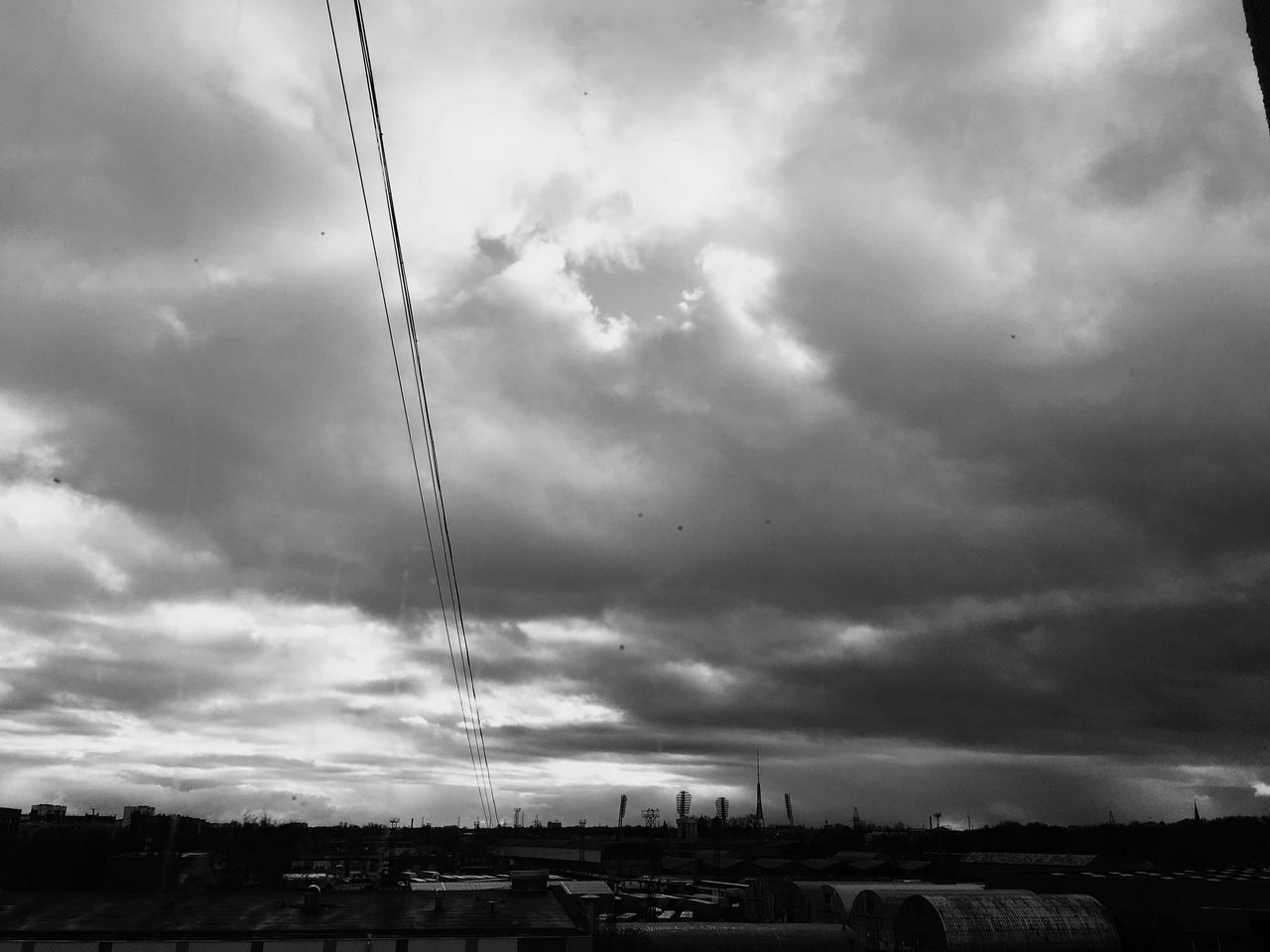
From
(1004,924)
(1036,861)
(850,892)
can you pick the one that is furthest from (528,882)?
(1036,861)

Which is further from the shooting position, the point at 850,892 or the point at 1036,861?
the point at 1036,861

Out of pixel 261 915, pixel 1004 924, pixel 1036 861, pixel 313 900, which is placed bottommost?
pixel 1004 924

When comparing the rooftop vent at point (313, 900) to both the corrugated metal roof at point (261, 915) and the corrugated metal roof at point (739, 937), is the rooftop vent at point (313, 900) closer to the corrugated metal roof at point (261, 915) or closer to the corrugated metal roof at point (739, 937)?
the corrugated metal roof at point (261, 915)

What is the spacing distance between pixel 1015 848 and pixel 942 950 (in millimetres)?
109729

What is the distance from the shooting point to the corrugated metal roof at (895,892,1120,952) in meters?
48.9

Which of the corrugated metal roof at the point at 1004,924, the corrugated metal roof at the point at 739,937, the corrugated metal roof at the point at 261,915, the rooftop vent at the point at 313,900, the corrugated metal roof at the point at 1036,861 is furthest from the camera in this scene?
the corrugated metal roof at the point at 1036,861

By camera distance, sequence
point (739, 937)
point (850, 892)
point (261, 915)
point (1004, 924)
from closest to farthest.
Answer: point (261, 915) → point (739, 937) → point (1004, 924) → point (850, 892)

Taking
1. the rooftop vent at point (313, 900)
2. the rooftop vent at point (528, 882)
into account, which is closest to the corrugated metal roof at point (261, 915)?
the rooftop vent at point (313, 900)

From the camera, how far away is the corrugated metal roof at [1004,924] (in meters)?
48.9

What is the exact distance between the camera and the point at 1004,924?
164 ft

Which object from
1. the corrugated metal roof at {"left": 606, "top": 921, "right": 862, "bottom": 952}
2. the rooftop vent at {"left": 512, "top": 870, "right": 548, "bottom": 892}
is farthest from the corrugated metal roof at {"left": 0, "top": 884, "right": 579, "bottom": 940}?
the corrugated metal roof at {"left": 606, "top": 921, "right": 862, "bottom": 952}

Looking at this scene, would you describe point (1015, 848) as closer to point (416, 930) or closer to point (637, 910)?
point (637, 910)

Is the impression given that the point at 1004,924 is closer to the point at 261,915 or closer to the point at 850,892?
the point at 850,892

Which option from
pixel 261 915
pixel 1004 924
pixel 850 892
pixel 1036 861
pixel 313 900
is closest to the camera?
pixel 261 915
